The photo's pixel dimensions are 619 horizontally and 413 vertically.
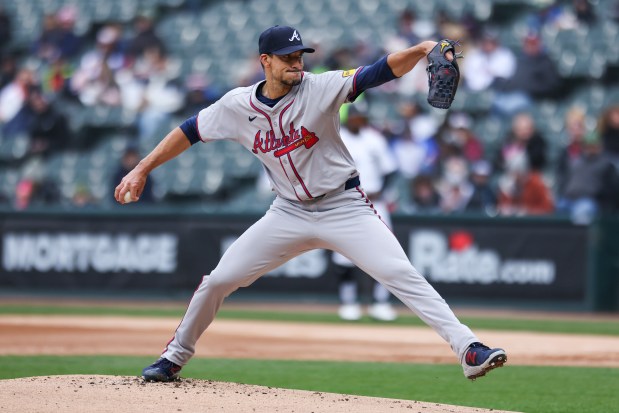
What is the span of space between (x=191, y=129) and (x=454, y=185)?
8765 millimetres

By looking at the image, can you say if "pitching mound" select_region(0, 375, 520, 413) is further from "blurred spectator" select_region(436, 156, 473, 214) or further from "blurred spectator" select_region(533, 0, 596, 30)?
"blurred spectator" select_region(533, 0, 596, 30)

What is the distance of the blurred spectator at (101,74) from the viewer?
18219 mm

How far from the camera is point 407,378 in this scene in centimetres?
784

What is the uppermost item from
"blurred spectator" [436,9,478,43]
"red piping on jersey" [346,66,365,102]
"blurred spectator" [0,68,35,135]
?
"blurred spectator" [436,9,478,43]

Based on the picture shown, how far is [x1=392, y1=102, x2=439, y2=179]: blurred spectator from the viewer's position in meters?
15.1

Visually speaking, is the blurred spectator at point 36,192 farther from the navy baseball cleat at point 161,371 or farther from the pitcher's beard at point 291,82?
the pitcher's beard at point 291,82

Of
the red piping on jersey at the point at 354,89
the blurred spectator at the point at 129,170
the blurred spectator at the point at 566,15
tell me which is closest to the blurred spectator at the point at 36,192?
the blurred spectator at the point at 129,170

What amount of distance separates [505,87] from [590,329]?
5.29 metres

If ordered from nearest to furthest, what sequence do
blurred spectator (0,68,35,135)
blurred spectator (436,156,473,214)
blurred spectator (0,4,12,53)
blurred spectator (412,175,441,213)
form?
blurred spectator (436,156,473,214) < blurred spectator (412,175,441,213) < blurred spectator (0,68,35,135) < blurred spectator (0,4,12,53)

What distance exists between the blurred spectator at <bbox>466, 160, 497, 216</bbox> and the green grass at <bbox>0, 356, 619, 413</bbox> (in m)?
5.96

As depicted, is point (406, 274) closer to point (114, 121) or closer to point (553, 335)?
point (553, 335)

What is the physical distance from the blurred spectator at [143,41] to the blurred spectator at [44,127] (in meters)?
1.59

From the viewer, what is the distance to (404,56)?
5609 mm

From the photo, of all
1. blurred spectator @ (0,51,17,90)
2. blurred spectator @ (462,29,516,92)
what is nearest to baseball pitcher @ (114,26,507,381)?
blurred spectator @ (462,29,516,92)
